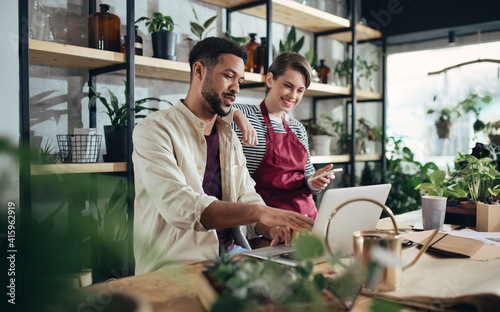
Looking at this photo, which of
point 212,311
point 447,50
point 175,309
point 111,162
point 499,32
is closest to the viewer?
point 212,311

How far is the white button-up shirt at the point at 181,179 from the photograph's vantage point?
4.16 feet

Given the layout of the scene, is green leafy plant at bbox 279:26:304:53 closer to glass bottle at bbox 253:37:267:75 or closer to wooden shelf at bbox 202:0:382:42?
wooden shelf at bbox 202:0:382:42

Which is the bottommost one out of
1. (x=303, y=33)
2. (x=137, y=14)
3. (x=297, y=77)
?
(x=297, y=77)

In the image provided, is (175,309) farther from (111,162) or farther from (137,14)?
(137,14)

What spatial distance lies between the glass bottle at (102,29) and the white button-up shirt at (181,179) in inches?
29.4

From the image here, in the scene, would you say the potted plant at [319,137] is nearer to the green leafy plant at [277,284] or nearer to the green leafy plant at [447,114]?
the green leafy plant at [447,114]

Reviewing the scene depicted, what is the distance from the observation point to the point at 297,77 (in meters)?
2.30

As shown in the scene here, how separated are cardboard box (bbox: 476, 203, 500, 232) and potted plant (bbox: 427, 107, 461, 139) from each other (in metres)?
2.43

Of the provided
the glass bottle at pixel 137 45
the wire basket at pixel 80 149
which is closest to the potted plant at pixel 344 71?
the glass bottle at pixel 137 45

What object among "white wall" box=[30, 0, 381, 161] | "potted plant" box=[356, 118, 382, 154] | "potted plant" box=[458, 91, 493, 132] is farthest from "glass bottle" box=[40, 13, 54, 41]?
"potted plant" box=[458, 91, 493, 132]

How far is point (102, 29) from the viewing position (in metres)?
2.12

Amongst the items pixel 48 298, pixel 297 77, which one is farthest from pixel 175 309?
pixel 297 77

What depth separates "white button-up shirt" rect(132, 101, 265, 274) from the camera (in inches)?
49.9

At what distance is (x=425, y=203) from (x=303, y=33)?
2558 mm
